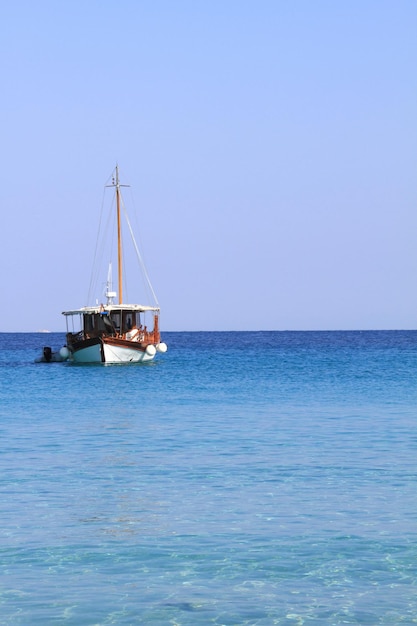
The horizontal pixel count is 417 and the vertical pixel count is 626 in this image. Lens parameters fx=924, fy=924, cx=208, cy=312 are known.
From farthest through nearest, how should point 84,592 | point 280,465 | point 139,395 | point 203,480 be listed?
point 139,395, point 280,465, point 203,480, point 84,592

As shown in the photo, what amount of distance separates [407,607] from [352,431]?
15.4 metres

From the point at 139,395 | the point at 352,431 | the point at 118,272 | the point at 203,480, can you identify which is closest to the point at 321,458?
the point at 203,480

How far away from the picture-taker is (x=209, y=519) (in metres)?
14.4

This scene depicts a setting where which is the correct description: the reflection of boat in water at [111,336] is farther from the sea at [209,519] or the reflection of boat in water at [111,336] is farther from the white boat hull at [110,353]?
the sea at [209,519]

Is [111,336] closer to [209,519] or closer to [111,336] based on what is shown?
[111,336]

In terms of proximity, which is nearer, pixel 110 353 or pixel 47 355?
pixel 110 353

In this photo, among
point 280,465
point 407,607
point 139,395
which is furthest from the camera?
point 139,395

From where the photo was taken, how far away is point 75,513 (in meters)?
15.0

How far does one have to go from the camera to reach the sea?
34.4 feet

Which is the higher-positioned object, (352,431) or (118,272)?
(118,272)

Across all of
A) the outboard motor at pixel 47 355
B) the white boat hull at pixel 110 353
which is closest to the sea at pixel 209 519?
the white boat hull at pixel 110 353

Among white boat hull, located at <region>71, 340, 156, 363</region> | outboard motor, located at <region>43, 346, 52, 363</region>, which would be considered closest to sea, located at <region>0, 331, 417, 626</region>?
white boat hull, located at <region>71, 340, 156, 363</region>

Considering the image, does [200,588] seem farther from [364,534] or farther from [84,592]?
[364,534]

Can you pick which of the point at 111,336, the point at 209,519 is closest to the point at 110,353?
the point at 111,336
